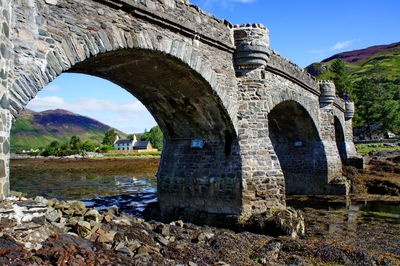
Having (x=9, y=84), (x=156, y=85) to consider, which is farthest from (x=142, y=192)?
(x=9, y=84)

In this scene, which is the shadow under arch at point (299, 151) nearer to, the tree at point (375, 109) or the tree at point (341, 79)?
the tree at point (375, 109)

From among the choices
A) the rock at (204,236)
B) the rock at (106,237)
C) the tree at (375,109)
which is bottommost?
the rock at (204,236)

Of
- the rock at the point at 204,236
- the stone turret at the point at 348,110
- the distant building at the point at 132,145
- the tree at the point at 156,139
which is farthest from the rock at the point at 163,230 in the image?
the tree at the point at 156,139

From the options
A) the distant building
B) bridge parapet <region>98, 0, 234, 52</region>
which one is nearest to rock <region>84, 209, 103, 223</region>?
bridge parapet <region>98, 0, 234, 52</region>

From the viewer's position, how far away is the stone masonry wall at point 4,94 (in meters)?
4.49

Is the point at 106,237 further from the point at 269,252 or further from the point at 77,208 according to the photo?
the point at 269,252

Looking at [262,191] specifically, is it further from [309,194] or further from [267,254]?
[309,194]

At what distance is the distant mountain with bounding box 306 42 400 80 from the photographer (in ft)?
300

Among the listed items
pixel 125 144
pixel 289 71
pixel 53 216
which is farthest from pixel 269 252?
pixel 125 144

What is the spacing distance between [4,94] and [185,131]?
278 inches

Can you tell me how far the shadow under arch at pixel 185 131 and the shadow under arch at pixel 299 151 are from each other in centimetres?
657

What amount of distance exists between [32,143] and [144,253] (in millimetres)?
174040

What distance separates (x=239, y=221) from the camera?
9.27 m

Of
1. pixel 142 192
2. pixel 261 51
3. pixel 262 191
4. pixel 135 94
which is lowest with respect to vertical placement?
pixel 142 192
